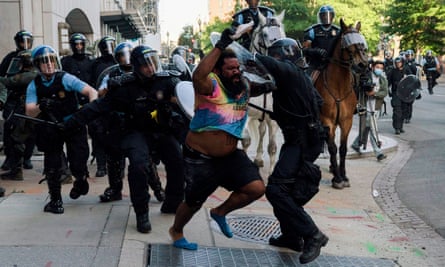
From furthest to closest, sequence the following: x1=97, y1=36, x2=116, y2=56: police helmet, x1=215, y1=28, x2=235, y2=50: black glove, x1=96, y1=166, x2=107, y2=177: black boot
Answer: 1. x1=97, y1=36, x2=116, y2=56: police helmet
2. x1=96, y1=166, x2=107, y2=177: black boot
3. x1=215, y1=28, x2=235, y2=50: black glove

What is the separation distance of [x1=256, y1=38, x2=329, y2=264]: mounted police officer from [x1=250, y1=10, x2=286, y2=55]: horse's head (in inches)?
142

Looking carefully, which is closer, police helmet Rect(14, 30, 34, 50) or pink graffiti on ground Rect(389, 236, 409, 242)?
pink graffiti on ground Rect(389, 236, 409, 242)

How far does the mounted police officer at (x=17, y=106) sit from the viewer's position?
27.9 ft

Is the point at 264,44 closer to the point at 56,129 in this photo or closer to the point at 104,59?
the point at 104,59

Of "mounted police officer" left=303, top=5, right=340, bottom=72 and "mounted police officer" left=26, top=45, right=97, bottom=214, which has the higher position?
"mounted police officer" left=303, top=5, right=340, bottom=72

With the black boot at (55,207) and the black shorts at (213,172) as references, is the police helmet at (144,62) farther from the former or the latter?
the black boot at (55,207)

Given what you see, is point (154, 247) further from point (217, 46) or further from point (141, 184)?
point (217, 46)

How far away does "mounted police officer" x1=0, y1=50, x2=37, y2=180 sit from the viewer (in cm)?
850

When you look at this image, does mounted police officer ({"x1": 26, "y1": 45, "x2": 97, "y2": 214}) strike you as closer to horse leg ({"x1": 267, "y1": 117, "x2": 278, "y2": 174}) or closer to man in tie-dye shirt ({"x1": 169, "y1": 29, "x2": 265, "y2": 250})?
man in tie-dye shirt ({"x1": 169, "y1": 29, "x2": 265, "y2": 250})

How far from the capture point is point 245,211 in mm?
7262

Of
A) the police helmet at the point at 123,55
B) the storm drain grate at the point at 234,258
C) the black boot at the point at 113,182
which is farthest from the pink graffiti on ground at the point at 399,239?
the police helmet at the point at 123,55

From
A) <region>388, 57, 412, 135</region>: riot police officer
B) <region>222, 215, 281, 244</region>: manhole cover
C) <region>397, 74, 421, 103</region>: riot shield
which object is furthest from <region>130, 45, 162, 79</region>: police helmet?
<region>397, 74, 421, 103</region>: riot shield

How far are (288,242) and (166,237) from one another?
1195 mm

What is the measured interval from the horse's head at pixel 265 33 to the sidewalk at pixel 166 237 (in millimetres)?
2513
